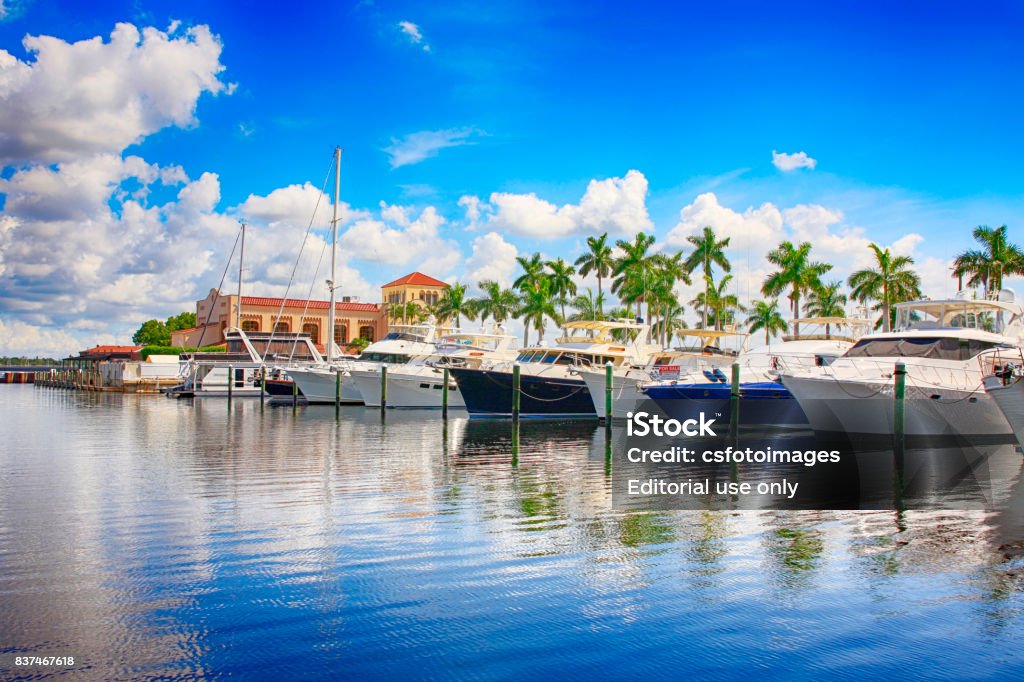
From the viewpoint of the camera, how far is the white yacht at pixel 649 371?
29500 mm

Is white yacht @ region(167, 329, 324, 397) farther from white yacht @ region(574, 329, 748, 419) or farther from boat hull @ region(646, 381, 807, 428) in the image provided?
boat hull @ region(646, 381, 807, 428)

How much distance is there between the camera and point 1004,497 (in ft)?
44.5

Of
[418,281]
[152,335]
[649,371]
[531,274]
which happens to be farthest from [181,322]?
[649,371]

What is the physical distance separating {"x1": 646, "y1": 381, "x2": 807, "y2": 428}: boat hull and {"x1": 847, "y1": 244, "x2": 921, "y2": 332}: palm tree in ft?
111

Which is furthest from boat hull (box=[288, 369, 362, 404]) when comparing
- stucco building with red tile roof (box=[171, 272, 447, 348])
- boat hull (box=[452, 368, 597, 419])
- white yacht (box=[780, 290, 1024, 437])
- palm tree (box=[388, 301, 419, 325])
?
stucco building with red tile roof (box=[171, 272, 447, 348])

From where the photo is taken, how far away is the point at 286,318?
88.8 meters

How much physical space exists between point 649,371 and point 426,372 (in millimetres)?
14430

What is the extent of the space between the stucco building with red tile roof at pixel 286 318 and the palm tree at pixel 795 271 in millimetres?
44794

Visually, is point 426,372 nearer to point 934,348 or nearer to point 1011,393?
point 934,348

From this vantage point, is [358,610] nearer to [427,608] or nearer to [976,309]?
[427,608]

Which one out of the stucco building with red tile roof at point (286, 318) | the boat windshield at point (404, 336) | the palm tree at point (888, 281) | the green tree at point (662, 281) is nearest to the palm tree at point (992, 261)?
the palm tree at point (888, 281)

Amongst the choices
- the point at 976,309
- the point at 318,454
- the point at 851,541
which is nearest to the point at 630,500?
the point at 851,541

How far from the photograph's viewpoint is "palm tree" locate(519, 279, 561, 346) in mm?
63031

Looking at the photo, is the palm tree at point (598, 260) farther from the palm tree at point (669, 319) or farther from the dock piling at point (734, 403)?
the dock piling at point (734, 403)
